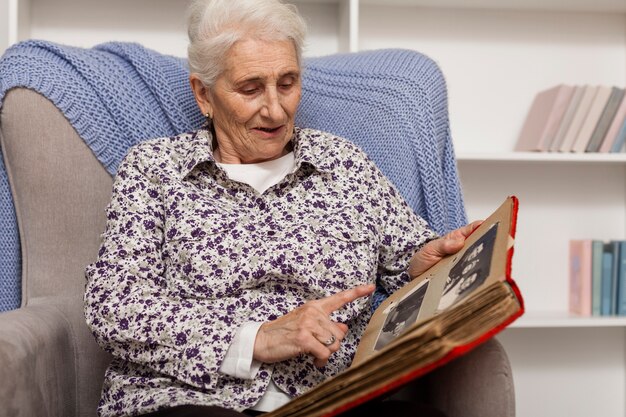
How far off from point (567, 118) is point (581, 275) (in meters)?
0.45

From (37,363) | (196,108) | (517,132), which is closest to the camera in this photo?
(37,363)

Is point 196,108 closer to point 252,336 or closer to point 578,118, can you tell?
point 252,336

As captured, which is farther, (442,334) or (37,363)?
(37,363)

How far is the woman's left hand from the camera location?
111 cm

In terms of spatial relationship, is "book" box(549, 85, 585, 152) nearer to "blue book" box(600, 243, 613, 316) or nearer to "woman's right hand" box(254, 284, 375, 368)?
"blue book" box(600, 243, 613, 316)

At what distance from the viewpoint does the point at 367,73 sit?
149cm

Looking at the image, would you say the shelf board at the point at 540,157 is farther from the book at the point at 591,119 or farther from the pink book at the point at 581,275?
the pink book at the point at 581,275

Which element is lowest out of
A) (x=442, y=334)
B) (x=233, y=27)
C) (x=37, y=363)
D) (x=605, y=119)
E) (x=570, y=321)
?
(x=570, y=321)

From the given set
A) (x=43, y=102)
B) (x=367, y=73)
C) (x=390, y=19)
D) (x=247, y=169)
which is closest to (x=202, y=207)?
(x=247, y=169)

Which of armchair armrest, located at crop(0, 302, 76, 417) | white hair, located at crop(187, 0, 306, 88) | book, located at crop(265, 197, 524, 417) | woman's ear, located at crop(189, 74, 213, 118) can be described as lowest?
armchair armrest, located at crop(0, 302, 76, 417)

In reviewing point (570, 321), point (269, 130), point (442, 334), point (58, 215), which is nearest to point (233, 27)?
point (269, 130)

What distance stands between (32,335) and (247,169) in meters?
0.42

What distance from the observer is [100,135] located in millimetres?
1350

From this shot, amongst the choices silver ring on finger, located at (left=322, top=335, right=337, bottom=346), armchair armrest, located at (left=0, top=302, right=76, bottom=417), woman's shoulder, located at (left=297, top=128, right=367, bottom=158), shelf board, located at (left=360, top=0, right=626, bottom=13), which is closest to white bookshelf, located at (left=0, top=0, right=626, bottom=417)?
shelf board, located at (left=360, top=0, right=626, bottom=13)
